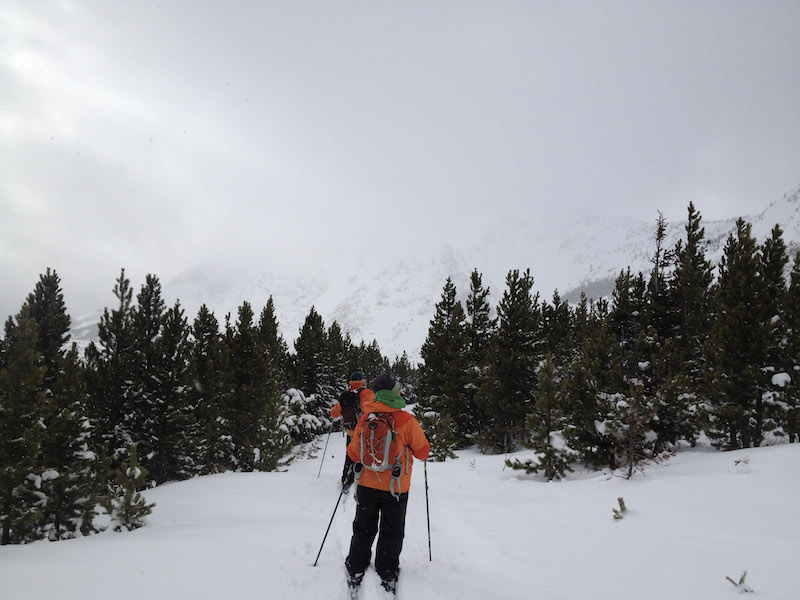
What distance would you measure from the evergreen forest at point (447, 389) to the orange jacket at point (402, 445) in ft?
15.2

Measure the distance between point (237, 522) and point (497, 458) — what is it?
11287 millimetres

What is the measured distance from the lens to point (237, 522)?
282 inches

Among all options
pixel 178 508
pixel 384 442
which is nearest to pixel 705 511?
pixel 384 442

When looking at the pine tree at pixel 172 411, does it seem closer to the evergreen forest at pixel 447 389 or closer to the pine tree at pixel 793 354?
the evergreen forest at pixel 447 389

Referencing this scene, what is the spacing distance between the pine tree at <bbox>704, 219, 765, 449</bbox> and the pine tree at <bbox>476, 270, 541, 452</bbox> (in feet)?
24.4

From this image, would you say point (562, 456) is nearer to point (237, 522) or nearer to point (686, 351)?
point (237, 522)

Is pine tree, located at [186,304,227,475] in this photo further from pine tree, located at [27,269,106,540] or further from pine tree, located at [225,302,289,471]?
pine tree, located at [27,269,106,540]

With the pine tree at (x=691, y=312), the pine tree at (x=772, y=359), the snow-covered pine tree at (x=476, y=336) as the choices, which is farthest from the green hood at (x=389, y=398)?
the pine tree at (x=691, y=312)

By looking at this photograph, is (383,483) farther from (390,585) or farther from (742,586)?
(742,586)

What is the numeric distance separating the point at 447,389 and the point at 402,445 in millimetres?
18671

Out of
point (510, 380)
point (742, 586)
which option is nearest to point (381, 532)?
point (742, 586)

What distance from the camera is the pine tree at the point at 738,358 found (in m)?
12.0

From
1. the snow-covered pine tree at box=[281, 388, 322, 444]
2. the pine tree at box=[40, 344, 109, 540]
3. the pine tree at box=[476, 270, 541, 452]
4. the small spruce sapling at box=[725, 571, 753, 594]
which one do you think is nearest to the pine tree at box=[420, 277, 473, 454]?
the pine tree at box=[476, 270, 541, 452]

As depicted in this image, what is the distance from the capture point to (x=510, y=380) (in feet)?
62.0
